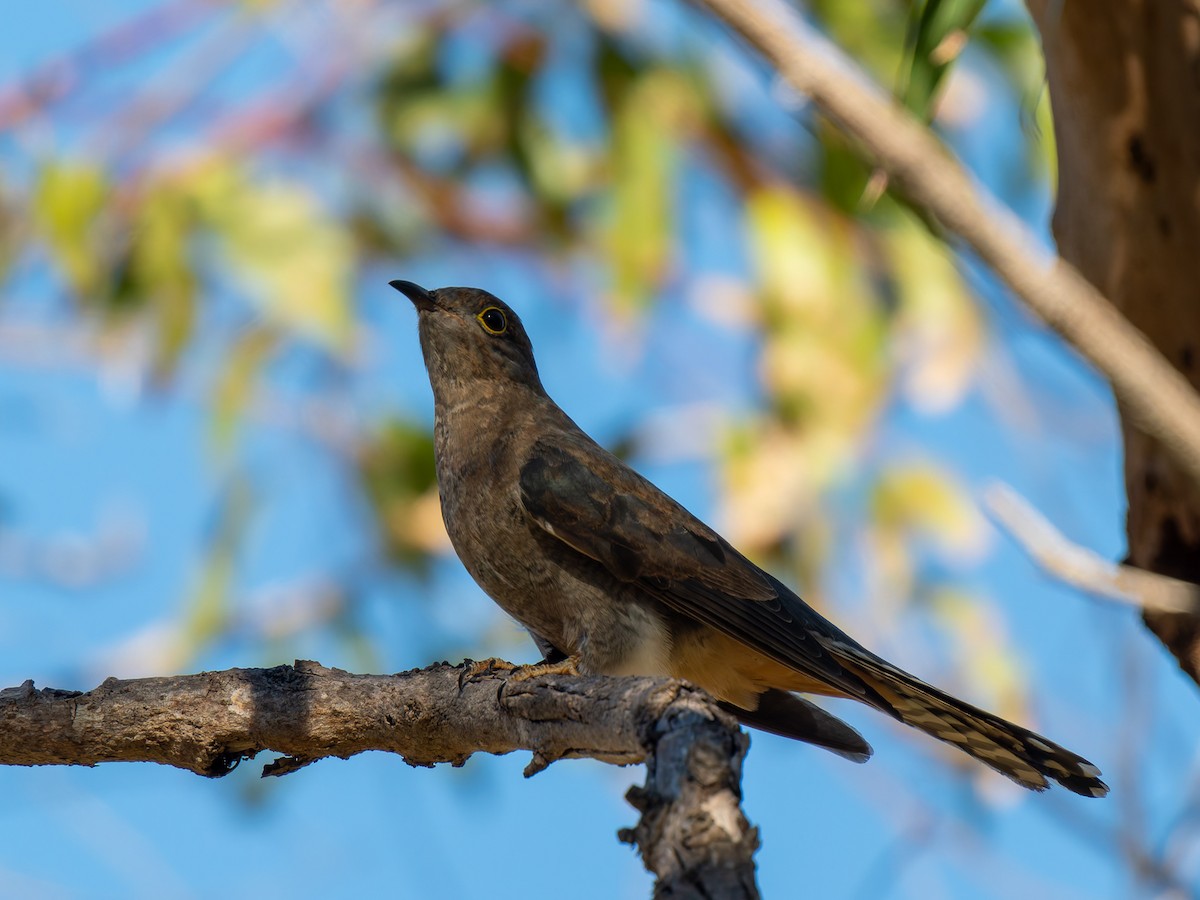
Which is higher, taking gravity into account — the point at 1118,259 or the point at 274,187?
the point at 274,187

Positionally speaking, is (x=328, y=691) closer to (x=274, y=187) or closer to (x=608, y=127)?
(x=274, y=187)

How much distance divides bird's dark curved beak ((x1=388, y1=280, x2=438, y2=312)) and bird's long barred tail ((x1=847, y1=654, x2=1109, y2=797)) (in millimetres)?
2296

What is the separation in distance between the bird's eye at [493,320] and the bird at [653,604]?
2.11ft

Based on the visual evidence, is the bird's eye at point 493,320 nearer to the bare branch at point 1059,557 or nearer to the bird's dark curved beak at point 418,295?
the bird's dark curved beak at point 418,295

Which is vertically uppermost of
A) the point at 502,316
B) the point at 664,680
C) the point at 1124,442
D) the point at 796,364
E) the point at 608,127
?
the point at 608,127

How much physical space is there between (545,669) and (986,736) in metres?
1.32

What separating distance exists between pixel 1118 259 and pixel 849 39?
4045 millimetres

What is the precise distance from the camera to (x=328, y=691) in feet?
12.6

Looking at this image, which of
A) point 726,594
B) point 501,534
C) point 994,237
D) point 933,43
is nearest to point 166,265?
point 501,534

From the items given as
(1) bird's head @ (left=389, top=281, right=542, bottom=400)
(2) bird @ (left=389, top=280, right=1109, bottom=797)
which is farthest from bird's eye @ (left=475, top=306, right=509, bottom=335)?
(2) bird @ (left=389, top=280, right=1109, bottom=797)

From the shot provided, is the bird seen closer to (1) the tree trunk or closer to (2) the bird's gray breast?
(2) the bird's gray breast

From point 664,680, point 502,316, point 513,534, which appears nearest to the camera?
point 664,680

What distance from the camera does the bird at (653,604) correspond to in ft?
14.7

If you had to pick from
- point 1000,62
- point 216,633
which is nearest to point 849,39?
point 1000,62
